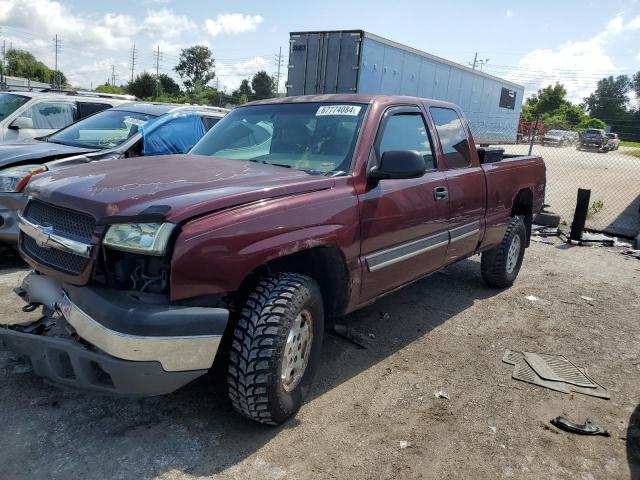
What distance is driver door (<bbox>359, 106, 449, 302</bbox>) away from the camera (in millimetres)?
3496

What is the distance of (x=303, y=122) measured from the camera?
381 cm

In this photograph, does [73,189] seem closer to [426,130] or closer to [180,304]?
[180,304]

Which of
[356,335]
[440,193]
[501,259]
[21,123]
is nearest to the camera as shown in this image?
[440,193]

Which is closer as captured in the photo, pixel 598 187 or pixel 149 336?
pixel 149 336

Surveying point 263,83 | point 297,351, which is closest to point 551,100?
point 263,83

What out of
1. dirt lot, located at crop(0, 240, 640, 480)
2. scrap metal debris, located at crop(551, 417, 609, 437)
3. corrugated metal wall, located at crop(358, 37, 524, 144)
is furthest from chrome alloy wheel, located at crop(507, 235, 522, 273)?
corrugated metal wall, located at crop(358, 37, 524, 144)

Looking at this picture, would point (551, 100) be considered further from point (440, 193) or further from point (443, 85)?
point (440, 193)

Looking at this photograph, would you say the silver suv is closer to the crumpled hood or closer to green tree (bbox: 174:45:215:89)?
the crumpled hood

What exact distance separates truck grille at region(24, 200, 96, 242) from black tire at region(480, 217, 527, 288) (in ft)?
14.3

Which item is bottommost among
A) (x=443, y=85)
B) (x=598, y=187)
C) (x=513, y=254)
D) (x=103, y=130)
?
(x=513, y=254)

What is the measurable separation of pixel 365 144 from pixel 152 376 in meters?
2.01

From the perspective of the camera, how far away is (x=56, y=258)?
2.77 m

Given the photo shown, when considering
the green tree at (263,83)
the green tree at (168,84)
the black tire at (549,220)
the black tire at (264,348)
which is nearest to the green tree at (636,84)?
the green tree at (263,83)

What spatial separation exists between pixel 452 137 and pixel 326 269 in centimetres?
214
